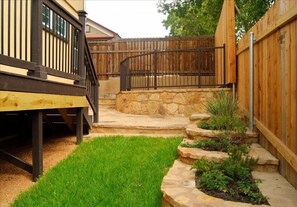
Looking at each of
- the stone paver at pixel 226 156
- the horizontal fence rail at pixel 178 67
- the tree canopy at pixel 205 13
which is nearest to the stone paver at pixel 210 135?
the stone paver at pixel 226 156

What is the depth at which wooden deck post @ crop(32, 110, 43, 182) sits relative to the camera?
2.97m

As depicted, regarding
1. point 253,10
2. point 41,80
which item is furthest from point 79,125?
point 253,10

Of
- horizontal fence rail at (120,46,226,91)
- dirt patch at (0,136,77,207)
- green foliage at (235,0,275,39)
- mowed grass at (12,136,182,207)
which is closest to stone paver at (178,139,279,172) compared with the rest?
mowed grass at (12,136,182,207)

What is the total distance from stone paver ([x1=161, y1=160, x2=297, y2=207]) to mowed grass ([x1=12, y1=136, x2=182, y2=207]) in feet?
0.73

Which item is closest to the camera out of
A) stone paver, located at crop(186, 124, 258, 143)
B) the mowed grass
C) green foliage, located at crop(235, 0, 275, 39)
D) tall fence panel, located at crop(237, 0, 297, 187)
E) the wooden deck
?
tall fence panel, located at crop(237, 0, 297, 187)

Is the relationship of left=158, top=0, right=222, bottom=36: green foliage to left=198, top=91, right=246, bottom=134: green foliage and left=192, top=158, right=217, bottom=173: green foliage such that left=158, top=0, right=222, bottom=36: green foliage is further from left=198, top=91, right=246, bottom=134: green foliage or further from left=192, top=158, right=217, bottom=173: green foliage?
left=192, top=158, right=217, bottom=173: green foliage

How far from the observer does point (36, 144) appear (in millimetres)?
2977

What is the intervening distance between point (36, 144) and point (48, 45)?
49.4 inches

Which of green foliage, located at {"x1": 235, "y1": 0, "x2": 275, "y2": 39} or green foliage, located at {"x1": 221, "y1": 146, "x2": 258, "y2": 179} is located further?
green foliage, located at {"x1": 235, "y1": 0, "x2": 275, "y2": 39}

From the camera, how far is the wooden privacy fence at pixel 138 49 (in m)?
10.5

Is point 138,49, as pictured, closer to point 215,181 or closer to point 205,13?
point 205,13

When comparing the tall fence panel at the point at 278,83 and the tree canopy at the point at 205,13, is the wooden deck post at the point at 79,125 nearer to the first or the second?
the tall fence panel at the point at 278,83

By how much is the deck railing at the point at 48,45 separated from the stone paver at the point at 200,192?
1.69 m

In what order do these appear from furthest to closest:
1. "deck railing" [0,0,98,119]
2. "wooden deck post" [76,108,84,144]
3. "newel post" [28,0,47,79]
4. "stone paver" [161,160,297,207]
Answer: "wooden deck post" [76,108,84,144], "newel post" [28,0,47,79], "deck railing" [0,0,98,119], "stone paver" [161,160,297,207]
